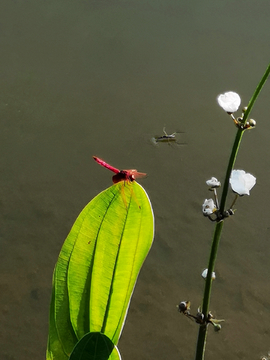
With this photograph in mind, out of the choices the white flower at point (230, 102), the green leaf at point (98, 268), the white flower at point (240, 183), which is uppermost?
the white flower at point (230, 102)

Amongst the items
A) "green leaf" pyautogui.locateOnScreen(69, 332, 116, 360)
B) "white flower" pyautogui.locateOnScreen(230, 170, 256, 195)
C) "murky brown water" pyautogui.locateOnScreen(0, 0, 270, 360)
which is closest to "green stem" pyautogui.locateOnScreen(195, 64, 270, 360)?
"white flower" pyautogui.locateOnScreen(230, 170, 256, 195)

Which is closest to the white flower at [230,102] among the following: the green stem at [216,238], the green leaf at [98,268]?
the green stem at [216,238]

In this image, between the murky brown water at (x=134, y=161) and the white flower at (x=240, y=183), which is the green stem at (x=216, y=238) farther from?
the murky brown water at (x=134, y=161)

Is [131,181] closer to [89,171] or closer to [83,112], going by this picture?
[89,171]

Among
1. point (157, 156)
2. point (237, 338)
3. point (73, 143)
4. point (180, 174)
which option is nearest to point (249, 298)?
point (237, 338)

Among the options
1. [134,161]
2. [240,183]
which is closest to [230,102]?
[240,183]

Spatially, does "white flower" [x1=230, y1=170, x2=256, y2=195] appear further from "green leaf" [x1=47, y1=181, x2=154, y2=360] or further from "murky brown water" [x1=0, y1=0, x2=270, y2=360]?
"murky brown water" [x1=0, y1=0, x2=270, y2=360]
